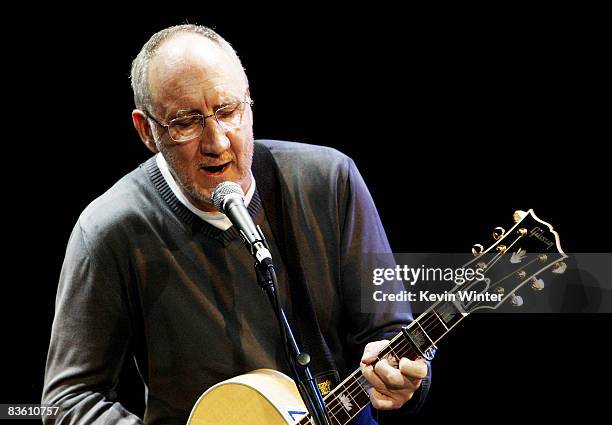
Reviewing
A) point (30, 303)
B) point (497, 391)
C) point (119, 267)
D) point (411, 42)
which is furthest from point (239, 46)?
point (497, 391)

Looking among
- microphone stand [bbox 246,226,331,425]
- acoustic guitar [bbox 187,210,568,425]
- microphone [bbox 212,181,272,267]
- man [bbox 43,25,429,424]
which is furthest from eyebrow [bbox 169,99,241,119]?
acoustic guitar [bbox 187,210,568,425]

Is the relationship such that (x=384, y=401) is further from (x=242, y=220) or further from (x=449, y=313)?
(x=242, y=220)

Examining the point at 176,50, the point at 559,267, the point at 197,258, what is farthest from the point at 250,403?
the point at 176,50

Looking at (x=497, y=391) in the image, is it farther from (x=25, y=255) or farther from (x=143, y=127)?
(x=25, y=255)

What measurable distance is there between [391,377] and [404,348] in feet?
0.29

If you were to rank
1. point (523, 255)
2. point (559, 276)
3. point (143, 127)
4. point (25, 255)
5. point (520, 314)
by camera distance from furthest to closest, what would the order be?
1. point (25, 255)
2. point (520, 314)
3. point (143, 127)
4. point (559, 276)
5. point (523, 255)

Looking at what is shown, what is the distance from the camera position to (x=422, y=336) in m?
2.16

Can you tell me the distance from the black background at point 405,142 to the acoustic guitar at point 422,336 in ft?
2.30

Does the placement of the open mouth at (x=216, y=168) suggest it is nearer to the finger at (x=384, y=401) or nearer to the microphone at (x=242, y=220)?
the microphone at (x=242, y=220)

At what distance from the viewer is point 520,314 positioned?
2.88m

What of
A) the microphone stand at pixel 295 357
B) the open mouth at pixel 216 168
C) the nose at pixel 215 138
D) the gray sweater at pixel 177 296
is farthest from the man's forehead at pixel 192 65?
the microphone stand at pixel 295 357

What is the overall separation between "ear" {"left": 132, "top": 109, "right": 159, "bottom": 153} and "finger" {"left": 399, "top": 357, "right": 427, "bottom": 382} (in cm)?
102

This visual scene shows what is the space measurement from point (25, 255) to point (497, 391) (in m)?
1.87

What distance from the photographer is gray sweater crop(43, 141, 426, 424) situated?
2424mm
